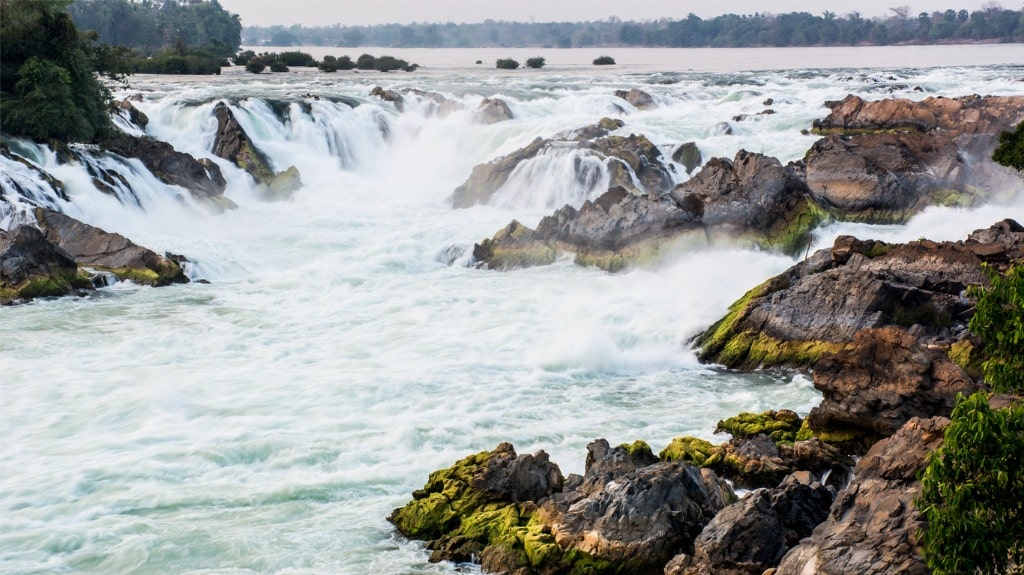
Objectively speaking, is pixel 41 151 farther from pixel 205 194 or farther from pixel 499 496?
pixel 499 496

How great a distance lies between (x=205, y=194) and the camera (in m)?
33.6

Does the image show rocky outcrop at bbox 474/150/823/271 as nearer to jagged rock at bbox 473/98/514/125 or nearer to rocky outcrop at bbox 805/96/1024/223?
rocky outcrop at bbox 805/96/1024/223

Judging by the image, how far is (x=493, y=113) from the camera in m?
44.1

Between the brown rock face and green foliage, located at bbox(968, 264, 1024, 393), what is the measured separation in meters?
5.59

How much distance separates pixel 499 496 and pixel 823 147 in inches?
845

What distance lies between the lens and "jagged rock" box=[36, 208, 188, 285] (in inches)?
990

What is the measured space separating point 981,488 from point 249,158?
3349 centimetres

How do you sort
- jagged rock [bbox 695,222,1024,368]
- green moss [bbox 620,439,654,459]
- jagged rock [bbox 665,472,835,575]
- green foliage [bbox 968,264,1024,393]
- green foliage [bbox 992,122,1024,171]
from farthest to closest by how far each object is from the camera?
1. green foliage [bbox 992,122,1024,171]
2. jagged rock [bbox 695,222,1024,368]
3. green moss [bbox 620,439,654,459]
4. jagged rock [bbox 665,472,835,575]
5. green foliage [bbox 968,264,1024,393]

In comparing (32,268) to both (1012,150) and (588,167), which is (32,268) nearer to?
A: (588,167)

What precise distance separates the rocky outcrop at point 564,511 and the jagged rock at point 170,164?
22517 mm

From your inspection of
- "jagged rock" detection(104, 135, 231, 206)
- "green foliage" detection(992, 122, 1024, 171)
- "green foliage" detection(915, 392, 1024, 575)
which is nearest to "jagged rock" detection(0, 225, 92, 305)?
"jagged rock" detection(104, 135, 231, 206)

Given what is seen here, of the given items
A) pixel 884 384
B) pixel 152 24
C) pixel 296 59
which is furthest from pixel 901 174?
pixel 152 24

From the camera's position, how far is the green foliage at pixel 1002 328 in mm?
8734

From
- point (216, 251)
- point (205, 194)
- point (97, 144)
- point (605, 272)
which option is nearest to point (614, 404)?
point (605, 272)
